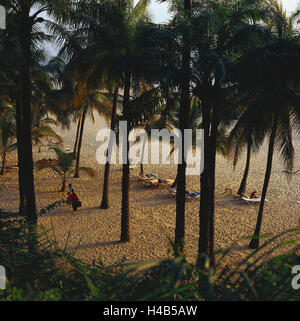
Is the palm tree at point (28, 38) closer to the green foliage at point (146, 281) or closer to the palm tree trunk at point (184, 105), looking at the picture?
the palm tree trunk at point (184, 105)

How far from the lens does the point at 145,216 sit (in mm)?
12859

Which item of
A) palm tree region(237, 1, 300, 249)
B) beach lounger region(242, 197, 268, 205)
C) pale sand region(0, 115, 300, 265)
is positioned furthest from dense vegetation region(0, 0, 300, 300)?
beach lounger region(242, 197, 268, 205)

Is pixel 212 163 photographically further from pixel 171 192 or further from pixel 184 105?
pixel 171 192

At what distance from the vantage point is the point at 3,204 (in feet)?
44.0

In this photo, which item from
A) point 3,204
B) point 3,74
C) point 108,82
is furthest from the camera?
point 3,204

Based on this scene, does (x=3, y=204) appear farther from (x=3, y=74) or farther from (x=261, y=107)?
(x=261, y=107)

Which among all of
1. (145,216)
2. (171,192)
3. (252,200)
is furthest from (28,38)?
(252,200)

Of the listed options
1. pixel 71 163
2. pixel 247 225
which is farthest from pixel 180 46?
pixel 71 163

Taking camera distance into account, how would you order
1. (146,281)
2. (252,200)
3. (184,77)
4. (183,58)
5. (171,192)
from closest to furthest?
(146,281), (184,77), (183,58), (252,200), (171,192)

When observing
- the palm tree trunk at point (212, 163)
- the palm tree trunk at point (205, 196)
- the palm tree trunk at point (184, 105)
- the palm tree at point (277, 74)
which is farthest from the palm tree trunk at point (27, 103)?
the palm tree at point (277, 74)

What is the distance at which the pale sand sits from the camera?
9812mm

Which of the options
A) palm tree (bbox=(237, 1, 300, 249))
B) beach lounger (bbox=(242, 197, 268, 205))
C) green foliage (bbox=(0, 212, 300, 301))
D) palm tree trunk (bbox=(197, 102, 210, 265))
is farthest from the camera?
beach lounger (bbox=(242, 197, 268, 205))

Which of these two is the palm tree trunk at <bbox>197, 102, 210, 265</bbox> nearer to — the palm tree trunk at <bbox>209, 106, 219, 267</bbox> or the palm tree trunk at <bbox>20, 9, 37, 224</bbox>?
the palm tree trunk at <bbox>209, 106, 219, 267</bbox>
